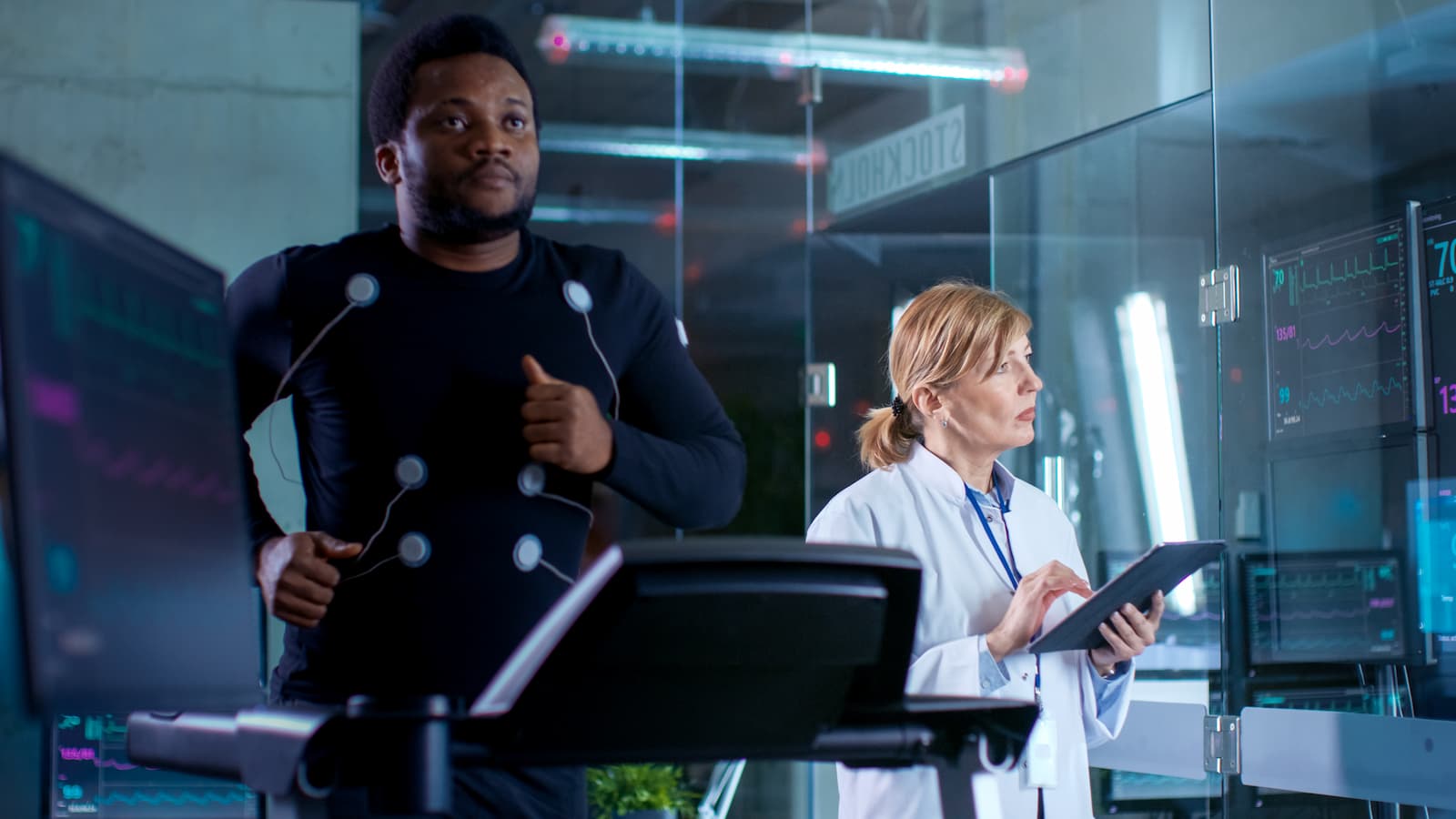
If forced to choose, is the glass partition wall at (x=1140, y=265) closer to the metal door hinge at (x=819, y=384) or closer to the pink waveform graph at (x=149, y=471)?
the metal door hinge at (x=819, y=384)

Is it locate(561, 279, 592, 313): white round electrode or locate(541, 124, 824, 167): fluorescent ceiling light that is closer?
locate(561, 279, 592, 313): white round electrode

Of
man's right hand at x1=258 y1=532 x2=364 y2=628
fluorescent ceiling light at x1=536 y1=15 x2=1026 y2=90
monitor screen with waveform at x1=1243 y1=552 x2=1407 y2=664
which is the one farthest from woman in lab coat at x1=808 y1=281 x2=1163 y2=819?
fluorescent ceiling light at x1=536 y1=15 x2=1026 y2=90

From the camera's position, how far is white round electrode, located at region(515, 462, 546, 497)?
Result: 5.02ft

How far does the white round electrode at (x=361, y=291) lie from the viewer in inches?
61.9

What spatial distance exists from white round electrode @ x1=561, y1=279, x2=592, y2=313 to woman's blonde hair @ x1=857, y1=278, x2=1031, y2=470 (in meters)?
1.19

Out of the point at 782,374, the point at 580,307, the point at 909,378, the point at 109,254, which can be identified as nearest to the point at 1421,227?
the point at 909,378

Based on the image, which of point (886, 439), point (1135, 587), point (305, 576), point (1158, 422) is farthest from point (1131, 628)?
point (1158, 422)

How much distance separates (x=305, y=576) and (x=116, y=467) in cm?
47

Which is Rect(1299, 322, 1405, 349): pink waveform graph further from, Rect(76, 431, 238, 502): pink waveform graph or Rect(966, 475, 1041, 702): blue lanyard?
Rect(76, 431, 238, 502): pink waveform graph

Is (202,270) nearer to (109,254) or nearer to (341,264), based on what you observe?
(109,254)

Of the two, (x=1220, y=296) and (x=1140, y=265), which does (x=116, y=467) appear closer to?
(x=1220, y=296)

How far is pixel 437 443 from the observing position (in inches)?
60.4

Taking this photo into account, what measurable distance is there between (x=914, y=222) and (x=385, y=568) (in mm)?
3628

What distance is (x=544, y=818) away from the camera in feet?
4.99
